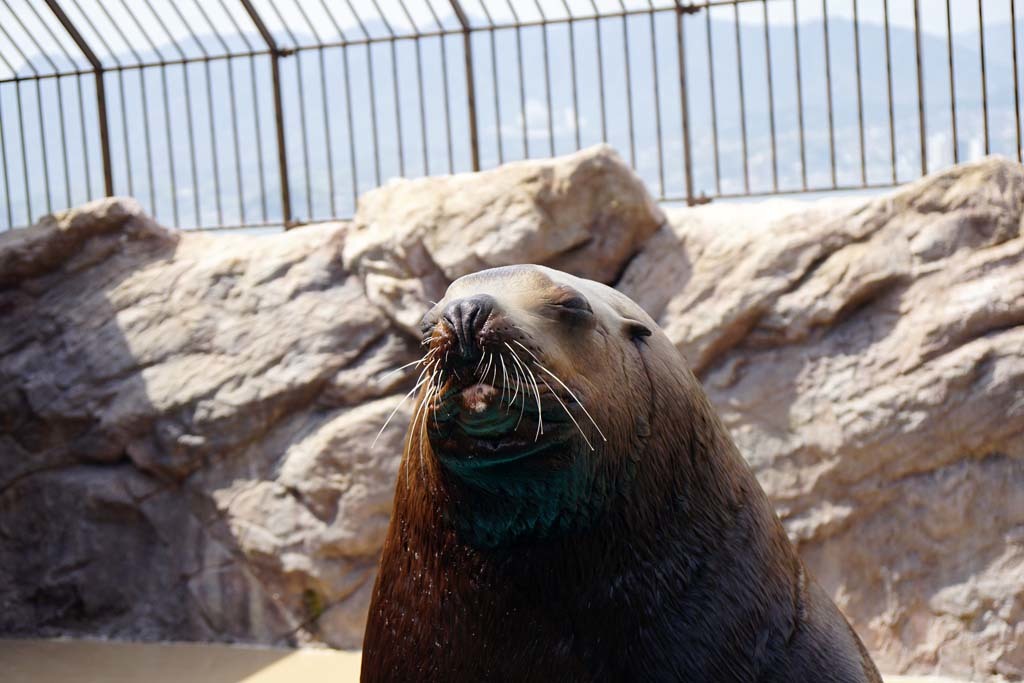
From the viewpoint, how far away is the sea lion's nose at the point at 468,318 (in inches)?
68.6

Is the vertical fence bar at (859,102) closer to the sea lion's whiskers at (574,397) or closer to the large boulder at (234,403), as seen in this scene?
the large boulder at (234,403)

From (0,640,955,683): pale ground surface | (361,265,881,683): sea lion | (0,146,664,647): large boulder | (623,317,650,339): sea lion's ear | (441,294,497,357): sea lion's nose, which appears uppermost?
(441,294,497,357): sea lion's nose

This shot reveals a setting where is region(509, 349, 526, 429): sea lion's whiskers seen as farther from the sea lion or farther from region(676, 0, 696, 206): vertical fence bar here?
region(676, 0, 696, 206): vertical fence bar

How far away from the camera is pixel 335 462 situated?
552 centimetres

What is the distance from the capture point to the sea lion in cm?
178

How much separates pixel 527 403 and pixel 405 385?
12.9 feet

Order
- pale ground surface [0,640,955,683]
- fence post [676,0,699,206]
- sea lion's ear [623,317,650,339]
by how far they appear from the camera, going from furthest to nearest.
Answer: fence post [676,0,699,206], pale ground surface [0,640,955,683], sea lion's ear [623,317,650,339]

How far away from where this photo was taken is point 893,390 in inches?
192

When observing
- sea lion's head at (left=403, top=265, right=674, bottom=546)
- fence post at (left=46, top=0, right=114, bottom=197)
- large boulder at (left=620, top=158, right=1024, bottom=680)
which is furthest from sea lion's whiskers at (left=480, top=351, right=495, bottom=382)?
fence post at (left=46, top=0, right=114, bottom=197)

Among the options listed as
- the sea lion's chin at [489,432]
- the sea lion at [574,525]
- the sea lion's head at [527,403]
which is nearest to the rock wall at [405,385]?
the sea lion at [574,525]

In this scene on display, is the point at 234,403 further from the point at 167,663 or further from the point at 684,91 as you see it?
the point at 684,91

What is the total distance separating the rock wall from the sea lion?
2993 mm

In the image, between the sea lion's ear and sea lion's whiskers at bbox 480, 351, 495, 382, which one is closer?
sea lion's whiskers at bbox 480, 351, 495, 382

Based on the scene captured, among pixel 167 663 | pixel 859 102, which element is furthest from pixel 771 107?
pixel 167 663
